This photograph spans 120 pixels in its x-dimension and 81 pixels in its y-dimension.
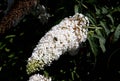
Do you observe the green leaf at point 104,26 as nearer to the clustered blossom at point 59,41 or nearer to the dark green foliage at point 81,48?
the dark green foliage at point 81,48

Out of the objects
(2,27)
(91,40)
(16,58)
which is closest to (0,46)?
(16,58)

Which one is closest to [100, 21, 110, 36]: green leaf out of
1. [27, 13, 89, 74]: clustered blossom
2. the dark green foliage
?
the dark green foliage

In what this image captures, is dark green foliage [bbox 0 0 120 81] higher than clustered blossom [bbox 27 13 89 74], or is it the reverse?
clustered blossom [bbox 27 13 89 74]

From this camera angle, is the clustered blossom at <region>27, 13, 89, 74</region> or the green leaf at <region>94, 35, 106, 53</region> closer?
the clustered blossom at <region>27, 13, 89, 74</region>

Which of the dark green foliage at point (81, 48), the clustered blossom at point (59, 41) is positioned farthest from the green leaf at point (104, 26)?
the clustered blossom at point (59, 41)

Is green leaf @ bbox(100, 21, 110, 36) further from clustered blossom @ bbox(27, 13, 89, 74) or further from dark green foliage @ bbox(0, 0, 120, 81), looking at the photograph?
clustered blossom @ bbox(27, 13, 89, 74)
